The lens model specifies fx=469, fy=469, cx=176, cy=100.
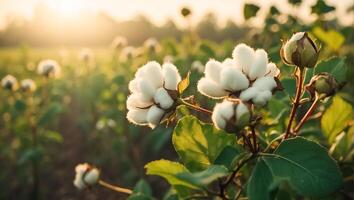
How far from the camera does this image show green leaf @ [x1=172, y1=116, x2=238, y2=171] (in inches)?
43.8

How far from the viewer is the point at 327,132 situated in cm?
150

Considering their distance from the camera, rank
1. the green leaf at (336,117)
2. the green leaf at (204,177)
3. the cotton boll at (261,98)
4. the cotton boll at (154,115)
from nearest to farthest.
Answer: the green leaf at (204,177) < the cotton boll at (261,98) < the cotton boll at (154,115) < the green leaf at (336,117)

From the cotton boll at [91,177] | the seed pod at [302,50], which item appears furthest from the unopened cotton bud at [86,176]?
the seed pod at [302,50]

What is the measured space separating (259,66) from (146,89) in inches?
9.7

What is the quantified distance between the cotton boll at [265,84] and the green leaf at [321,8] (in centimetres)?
103

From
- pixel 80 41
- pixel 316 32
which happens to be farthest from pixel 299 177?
pixel 80 41

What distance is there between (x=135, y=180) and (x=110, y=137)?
2.72ft

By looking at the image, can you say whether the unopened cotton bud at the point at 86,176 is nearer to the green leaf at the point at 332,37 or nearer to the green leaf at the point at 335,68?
the green leaf at the point at 335,68

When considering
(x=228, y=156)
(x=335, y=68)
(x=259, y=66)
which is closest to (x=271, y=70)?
(x=259, y=66)

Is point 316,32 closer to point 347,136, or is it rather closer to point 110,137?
point 347,136

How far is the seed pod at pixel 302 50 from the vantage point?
3.14 ft

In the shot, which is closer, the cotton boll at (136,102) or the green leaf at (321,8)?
the cotton boll at (136,102)

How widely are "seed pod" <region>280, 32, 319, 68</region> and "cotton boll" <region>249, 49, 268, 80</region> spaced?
0.18ft

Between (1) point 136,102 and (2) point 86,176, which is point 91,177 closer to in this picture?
(2) point 86,176
